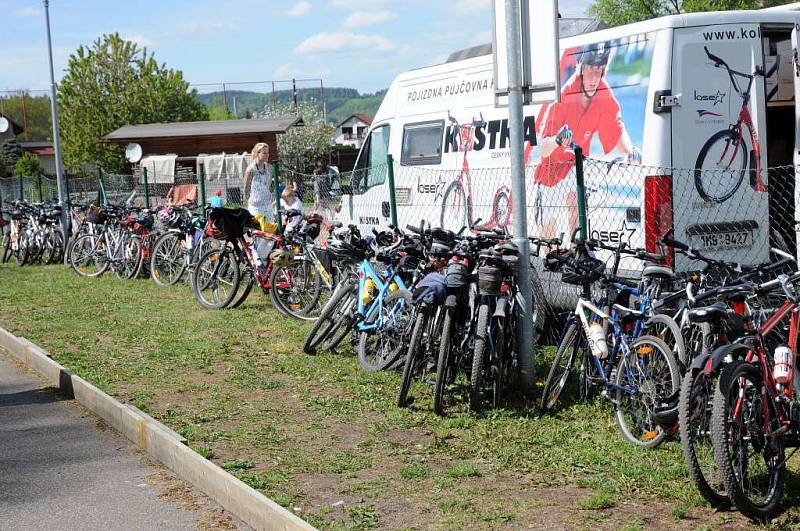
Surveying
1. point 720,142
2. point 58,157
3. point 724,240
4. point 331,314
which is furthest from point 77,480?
point 58,157

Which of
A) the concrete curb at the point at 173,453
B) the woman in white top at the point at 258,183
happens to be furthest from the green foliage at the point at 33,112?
the concrete curb at the point at 173,453

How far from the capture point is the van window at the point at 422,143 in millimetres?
10995

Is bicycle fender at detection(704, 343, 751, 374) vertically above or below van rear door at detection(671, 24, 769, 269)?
below

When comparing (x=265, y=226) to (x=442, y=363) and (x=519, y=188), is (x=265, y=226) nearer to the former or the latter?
(x=519, y=188)

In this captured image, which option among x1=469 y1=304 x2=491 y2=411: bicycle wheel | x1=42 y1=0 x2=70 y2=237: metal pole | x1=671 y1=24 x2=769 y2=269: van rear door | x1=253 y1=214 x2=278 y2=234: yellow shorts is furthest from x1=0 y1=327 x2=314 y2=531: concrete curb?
x1=42 y1=0 x2=70 y2=237: metal pole

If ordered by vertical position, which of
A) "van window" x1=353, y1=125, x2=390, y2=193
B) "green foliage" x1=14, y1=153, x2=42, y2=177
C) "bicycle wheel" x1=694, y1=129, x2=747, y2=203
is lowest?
"bicycle wheel" x1=694, y1=129, x2=747, y2=203

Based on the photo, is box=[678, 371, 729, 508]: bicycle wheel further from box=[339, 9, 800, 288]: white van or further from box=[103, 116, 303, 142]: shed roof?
A: box=[103, 116, 303, 142]: shed roof

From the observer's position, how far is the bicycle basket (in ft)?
22.4

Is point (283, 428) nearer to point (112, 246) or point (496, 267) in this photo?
point (496, 267)

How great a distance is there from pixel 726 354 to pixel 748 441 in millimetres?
417

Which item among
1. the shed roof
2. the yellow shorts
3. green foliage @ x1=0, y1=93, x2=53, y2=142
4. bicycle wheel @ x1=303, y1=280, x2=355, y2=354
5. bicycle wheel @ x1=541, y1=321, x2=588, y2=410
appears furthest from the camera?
green foliage @ x1=0, y1=93, x2=53, y2=142

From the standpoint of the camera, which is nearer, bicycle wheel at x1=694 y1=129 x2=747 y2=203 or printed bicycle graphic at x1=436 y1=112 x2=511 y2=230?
bicycle wheel at x1=694 y1=129 x2=747 y2=203

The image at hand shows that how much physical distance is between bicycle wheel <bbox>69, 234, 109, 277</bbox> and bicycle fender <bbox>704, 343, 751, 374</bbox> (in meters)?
13.1

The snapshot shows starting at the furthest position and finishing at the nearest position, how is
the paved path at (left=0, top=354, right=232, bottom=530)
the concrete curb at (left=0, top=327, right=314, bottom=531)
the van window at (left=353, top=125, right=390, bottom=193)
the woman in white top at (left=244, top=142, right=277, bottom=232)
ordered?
the woman in white top at (left=244, top=142, right=277, bottom=232) → the van window at (left=353, top=125, right=390, bottom=193) → the paved path at (left=0, top=354, right=232, bottom=530) → the concrete curb at (left=0, top=327, right=314, bottom=531)
